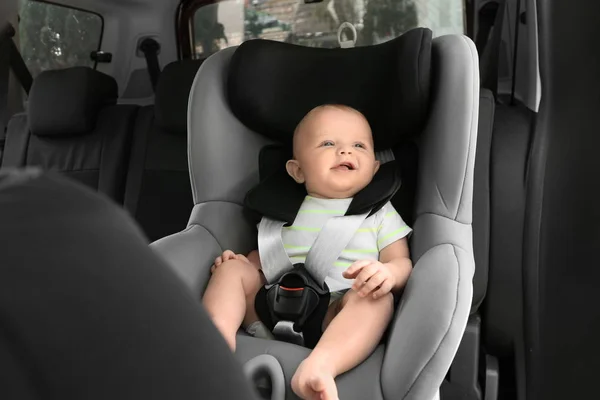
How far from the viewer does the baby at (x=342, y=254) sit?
1.30 meters

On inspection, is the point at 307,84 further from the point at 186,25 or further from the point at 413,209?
the point at 186,25

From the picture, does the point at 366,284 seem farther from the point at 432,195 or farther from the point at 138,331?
the point at 138,331

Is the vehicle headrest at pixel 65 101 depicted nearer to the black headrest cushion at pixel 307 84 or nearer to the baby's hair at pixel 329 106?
the black headrest cushion at pixel 307 84

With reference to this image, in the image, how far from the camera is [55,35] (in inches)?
112

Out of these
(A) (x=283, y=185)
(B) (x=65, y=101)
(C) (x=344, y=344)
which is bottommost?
(C) (x=344, y=344)

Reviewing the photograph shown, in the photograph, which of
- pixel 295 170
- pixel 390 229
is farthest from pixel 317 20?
pixel 390 229

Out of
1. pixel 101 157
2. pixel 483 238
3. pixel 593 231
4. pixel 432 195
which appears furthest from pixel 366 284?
pixel 101 157

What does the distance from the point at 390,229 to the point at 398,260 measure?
10 cm

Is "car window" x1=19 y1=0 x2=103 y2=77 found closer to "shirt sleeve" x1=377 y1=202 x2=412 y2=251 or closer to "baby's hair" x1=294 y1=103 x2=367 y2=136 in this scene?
"baby's hair" x1=294 y1=103 x2=367 y2=136

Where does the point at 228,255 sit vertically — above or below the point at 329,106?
below

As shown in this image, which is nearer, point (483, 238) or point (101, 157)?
point (483, 238)

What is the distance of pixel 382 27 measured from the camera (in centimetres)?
248

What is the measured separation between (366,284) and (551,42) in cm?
62

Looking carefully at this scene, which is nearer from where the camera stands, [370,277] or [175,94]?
[370,277]
